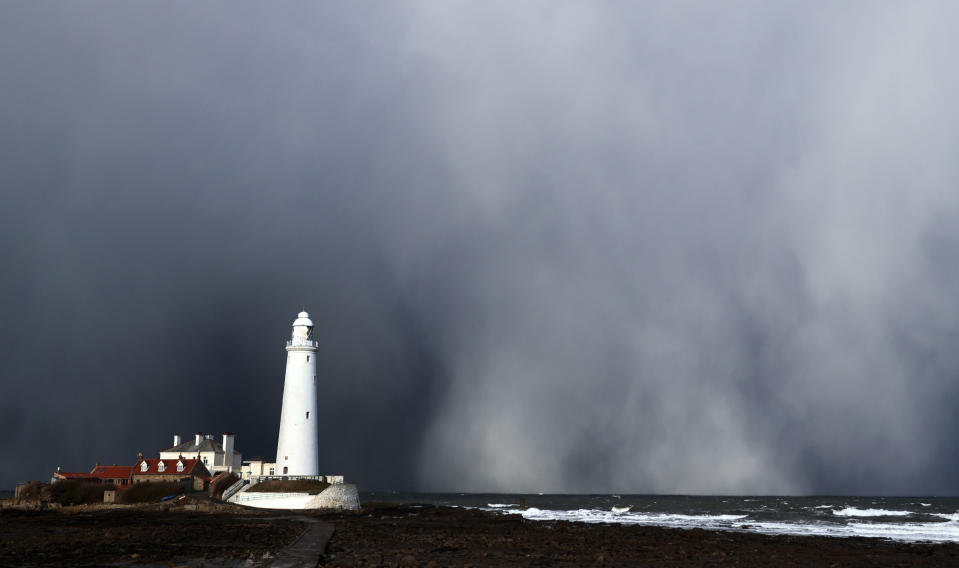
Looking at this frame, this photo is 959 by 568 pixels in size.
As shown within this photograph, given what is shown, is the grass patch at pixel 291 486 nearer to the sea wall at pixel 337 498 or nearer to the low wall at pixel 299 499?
the low wall at pixel 299 499

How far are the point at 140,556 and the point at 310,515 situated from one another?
26180 mm

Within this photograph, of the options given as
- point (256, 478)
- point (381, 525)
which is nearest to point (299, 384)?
point (256, 478)

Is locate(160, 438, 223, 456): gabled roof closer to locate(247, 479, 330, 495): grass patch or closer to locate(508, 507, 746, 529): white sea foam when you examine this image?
locate(247, 479, 330, 495): grass patch

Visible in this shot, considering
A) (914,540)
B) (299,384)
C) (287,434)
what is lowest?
(914,540)

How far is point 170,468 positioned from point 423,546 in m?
46.3

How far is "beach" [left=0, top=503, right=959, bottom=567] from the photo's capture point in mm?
23531

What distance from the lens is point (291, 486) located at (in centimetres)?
5406

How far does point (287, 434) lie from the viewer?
56.9 m

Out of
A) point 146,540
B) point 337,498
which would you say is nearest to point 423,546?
point 146,540

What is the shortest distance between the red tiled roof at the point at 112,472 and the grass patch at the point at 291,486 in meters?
20.8

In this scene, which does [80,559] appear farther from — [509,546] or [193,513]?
[193,513]

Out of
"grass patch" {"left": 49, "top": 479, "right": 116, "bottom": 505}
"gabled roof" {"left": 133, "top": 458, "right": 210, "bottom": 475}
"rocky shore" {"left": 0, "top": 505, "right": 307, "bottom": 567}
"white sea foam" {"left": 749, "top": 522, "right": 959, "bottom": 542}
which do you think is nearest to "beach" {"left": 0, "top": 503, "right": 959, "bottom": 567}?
"rocky shore" {"left": 0, "top": 505, "right": 307, "bottom": 567}

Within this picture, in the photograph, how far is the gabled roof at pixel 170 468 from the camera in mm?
66875

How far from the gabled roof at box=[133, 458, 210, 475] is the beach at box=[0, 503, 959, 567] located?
945 inches
